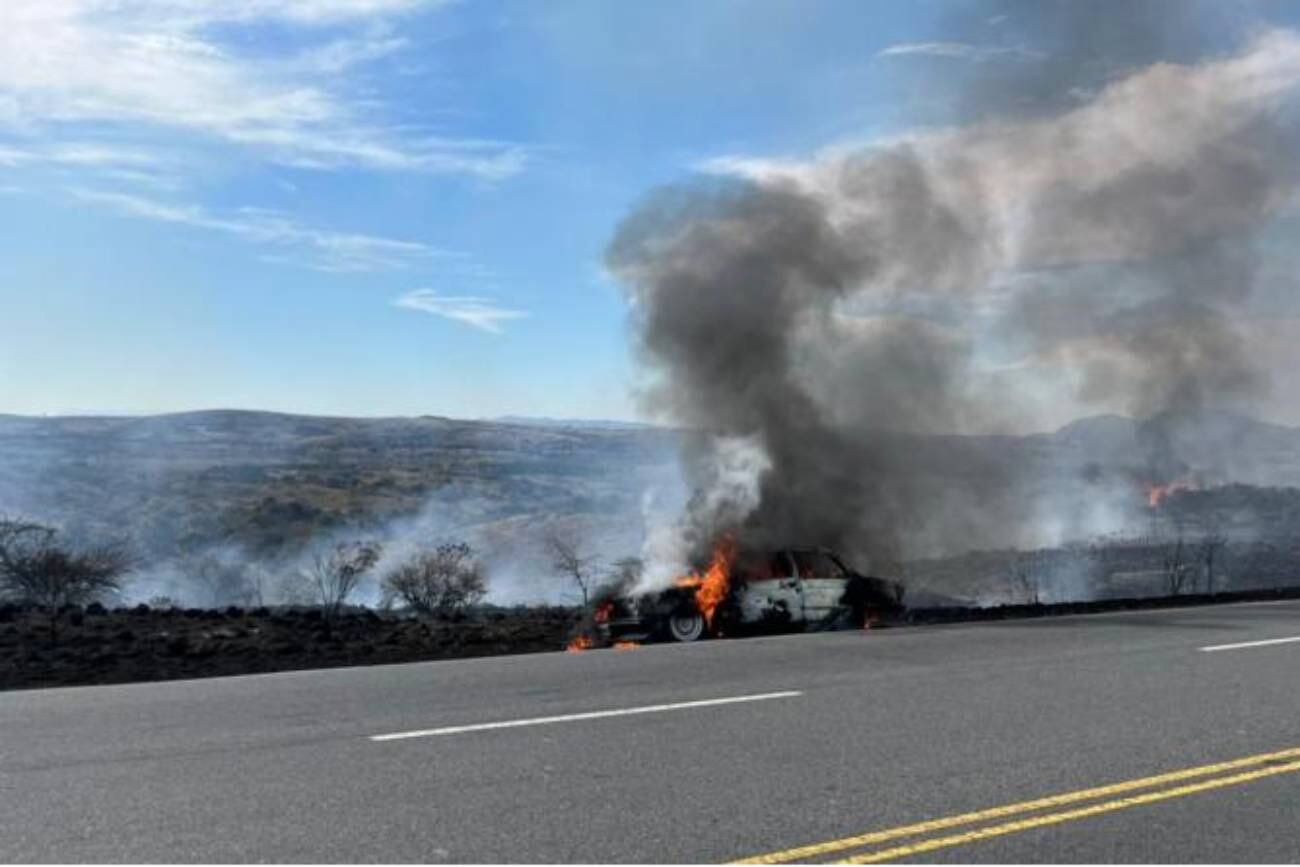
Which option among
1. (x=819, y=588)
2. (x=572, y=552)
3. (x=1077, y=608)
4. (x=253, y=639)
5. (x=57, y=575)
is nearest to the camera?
(x=819, y=588)

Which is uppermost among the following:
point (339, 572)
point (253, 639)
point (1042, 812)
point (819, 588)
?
point (339, 572)

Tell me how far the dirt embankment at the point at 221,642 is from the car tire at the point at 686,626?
1.43 metres

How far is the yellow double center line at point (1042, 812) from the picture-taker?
4.62 metres

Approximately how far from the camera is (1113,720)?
7.23 metres

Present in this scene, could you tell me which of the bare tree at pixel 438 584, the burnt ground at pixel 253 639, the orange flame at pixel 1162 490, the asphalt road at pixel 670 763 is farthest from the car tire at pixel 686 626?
the orange flame at pixel 1162 490

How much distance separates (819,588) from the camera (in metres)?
14.6

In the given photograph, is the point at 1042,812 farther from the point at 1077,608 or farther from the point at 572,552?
the point at 572,552

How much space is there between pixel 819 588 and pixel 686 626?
175 centimetres

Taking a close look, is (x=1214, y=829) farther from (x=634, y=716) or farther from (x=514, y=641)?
(x=514, y=641)

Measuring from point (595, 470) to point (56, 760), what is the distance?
65.5 m

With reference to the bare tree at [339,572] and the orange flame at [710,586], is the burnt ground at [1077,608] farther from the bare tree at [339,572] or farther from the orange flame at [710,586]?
the bare tree at [339,572]

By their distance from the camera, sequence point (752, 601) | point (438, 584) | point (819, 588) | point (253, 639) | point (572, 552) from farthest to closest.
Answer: point (572, 552), point (438, 584), point (253, 639), point (819, 588), point (752, 601)

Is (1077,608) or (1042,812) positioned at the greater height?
(1077,608)

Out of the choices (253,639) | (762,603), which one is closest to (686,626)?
(762,603)
